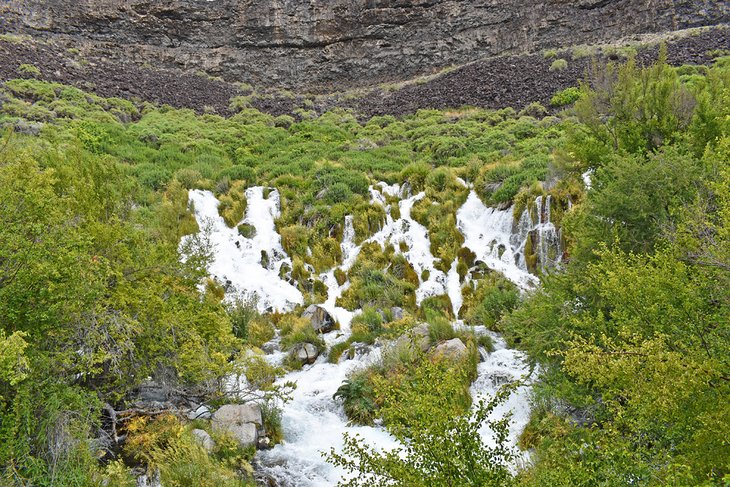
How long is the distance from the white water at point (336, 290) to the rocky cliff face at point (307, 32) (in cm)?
2172

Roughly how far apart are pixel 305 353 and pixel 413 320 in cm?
244

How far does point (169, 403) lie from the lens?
7.60 m

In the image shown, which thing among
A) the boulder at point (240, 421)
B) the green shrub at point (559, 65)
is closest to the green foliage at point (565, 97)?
the green shrub at point (559, 65)

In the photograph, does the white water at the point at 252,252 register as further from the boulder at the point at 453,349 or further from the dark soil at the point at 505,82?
the dark soil at the point at 505,82

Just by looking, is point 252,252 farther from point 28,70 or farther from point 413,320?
point 28,70

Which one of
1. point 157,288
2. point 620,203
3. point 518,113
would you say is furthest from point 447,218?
point 518,113

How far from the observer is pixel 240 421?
7496 millimetres

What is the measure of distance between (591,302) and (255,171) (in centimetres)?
1520

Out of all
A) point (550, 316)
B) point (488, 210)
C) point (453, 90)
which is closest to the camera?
point (550, 316)

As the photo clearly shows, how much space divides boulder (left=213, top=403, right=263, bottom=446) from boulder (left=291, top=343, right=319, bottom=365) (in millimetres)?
2393

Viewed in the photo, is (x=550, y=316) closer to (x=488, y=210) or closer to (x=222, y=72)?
(x=488, y=210)

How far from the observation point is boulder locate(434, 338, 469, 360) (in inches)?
347

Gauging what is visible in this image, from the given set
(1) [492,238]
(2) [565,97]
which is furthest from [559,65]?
(1) [492,238]

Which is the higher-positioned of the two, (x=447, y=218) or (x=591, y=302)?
(x=591, y=302)
